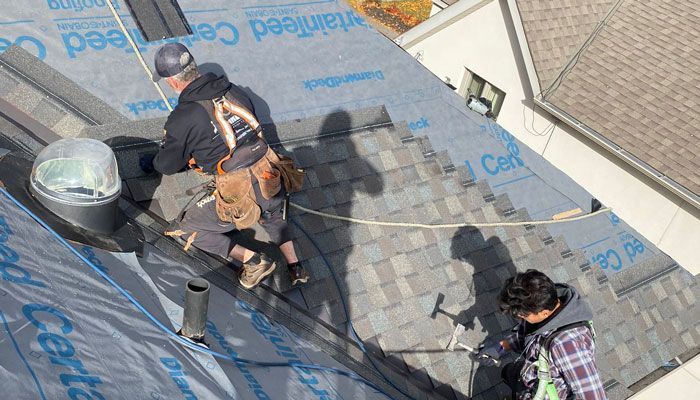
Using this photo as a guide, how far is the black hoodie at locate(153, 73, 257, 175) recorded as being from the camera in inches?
186

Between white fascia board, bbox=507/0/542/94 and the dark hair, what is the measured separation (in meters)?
9.34

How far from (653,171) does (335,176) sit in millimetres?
7371

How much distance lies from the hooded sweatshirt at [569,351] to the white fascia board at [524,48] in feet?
30.4

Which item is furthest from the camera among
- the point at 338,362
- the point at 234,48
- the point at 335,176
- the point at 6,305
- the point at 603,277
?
the point at 603,277

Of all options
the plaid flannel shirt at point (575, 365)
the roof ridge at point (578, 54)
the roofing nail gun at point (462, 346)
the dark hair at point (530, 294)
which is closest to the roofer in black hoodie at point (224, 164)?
the roofing nail gun at point (462, 346)

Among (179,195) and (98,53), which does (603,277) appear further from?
(98,53)

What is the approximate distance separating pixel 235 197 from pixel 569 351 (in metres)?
2.53

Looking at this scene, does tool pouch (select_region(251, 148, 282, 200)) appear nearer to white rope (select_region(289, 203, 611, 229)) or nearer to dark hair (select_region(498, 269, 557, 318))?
white rope (select_region(289, 203, 611, 229))

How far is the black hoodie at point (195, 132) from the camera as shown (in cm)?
471

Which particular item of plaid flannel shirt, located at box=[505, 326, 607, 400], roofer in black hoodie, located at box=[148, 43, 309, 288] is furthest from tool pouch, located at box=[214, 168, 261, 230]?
plaid flannel shirt, located at box=[505, 326, 607, 400]

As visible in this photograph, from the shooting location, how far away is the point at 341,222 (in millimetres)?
6211

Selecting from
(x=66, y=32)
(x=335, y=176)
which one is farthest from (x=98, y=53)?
(x=335, y=176)

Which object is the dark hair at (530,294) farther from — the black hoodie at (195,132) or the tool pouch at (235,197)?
the black hoodie at (195,132)

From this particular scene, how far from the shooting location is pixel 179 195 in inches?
220
